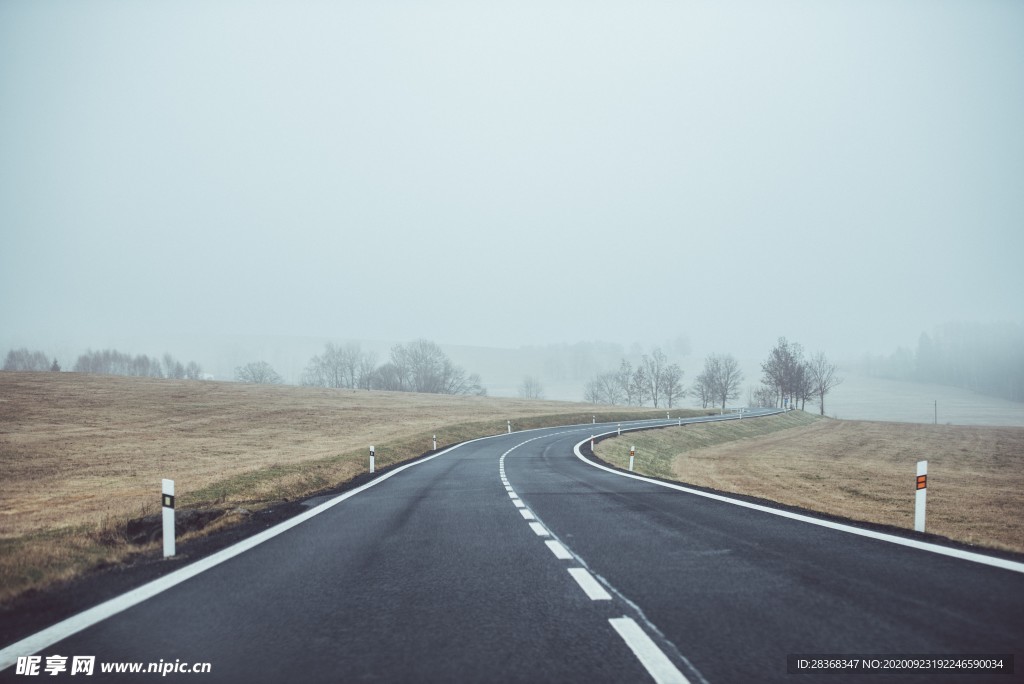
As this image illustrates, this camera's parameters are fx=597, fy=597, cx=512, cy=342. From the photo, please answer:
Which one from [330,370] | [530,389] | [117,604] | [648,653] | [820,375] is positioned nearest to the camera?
[648,653]

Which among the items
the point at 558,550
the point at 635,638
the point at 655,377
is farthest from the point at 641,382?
the point at 635,638

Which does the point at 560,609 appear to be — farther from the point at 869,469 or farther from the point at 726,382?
the point at 726,382

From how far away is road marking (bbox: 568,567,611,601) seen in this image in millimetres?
4820

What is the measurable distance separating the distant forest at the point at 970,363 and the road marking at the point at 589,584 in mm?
171078

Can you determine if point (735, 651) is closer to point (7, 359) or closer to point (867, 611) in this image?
point (867, 611)

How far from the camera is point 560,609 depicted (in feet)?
→ 14.8

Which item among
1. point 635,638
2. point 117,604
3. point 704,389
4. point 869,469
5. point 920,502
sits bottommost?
point 869,469

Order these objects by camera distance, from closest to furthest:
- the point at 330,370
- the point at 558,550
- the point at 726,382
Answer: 1. the point at 558,550
2. the point at 726,382
3. the point at 330,370

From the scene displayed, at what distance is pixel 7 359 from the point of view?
146000mm

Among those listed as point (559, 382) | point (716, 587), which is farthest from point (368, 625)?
point (559, 382)

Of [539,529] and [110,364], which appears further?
[110,364]

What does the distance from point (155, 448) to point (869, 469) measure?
36.3m

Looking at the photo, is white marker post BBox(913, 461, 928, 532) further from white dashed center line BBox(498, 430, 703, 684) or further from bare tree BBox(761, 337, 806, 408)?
bare tree BBox(761, 337, 806, 408)

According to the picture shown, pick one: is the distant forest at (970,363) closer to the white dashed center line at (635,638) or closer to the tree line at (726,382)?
the tree line at (726,382)
